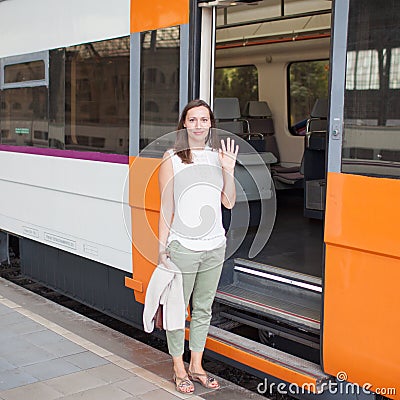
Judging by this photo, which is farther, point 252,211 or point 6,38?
point 6,38

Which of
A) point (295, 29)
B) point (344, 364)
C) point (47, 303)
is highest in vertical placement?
point (295, 29)

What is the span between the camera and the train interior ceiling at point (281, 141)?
425cm

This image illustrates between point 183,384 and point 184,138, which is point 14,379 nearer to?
point 183,384

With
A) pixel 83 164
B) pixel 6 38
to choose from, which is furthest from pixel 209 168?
pixel 6 38

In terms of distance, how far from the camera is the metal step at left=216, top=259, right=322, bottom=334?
3.99 metres

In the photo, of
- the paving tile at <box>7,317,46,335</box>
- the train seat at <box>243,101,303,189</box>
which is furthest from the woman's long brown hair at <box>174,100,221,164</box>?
the train seat at <box>243,101,303,189</box>

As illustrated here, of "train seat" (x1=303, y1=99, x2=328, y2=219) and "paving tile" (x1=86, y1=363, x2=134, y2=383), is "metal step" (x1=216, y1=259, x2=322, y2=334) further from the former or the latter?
"train seat" (x1=303, y1=99, x2=328, y2=219)

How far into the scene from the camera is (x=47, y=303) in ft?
20.1

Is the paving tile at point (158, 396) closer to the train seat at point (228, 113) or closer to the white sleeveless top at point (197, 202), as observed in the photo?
the white sleeveless top at point (197, 202)

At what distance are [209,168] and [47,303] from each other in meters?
2.86

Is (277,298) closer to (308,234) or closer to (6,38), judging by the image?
(308,234)

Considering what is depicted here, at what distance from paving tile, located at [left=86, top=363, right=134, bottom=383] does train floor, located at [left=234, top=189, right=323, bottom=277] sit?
1182 millimetres

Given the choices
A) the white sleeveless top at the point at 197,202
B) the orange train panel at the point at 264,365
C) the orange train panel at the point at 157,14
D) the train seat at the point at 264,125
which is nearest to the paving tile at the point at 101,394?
the orange train panel at the point at 264,365

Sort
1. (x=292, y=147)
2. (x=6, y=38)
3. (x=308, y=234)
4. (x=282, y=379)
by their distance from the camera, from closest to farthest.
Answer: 1. (x=282, y=379)
2. (x=308, y=234)
3. (x=6, y=38)
4. (x=292, y=147)
